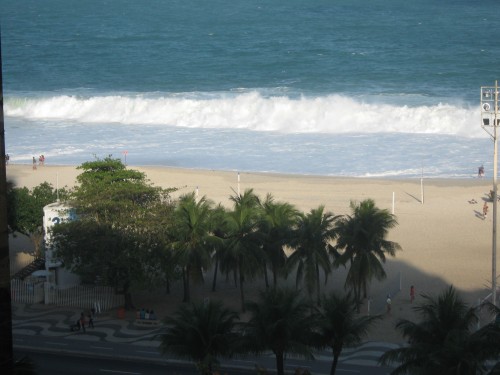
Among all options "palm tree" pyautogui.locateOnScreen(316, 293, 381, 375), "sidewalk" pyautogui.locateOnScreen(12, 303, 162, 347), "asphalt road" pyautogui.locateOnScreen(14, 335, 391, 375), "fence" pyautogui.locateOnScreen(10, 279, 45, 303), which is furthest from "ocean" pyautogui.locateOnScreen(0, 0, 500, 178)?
"palm tree" pyautogui.locateOnScreen(316, 293, 381, 375)

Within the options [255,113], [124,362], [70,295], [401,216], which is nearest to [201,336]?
[124,362]

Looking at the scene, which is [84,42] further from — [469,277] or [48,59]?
[469,277]

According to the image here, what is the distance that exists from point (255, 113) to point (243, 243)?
46.1 meters

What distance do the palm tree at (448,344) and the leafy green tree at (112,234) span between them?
10.7 metres

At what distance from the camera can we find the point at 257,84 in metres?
85.9

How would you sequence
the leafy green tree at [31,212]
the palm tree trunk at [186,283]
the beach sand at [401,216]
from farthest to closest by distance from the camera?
the leafy green tree at [31,212], the beach sand at [401,216], the palm tree trunk at [186,283]

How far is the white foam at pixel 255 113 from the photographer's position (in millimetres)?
66250

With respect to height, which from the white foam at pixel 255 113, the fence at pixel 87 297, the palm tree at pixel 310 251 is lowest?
the fence at pixel 87 297

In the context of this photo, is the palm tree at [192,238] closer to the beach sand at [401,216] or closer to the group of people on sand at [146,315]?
the group of people on sand at [146,315]

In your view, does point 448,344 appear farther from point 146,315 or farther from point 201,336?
point 146,315

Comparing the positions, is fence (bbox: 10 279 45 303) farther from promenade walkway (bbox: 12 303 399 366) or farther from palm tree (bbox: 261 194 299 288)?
palm tree (bbox: 261 194 299 288)

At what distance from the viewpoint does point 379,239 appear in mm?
27000

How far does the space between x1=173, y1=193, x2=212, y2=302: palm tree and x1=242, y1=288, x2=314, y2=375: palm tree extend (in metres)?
8.47

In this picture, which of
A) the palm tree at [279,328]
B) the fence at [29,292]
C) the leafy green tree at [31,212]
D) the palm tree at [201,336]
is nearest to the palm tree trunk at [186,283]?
the fence at [29,292]
